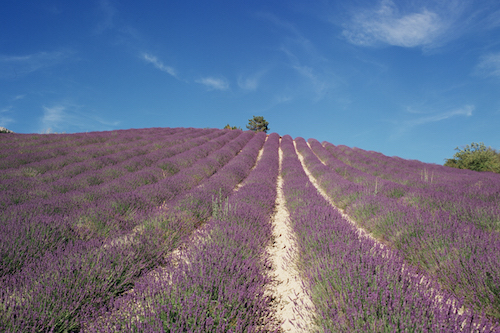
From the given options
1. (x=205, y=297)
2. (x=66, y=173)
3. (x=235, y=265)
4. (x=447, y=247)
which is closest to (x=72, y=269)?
(x=205, y=297)

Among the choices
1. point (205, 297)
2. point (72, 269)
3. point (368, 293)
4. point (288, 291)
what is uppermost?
point (368, 293)

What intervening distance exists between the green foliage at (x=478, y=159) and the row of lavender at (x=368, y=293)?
15.2 metres

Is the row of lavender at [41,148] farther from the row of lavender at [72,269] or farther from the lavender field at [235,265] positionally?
the row of lavender at [72,269]

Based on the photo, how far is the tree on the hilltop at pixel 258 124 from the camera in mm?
33000

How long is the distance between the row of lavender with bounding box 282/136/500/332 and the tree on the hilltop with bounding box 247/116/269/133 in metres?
30.9

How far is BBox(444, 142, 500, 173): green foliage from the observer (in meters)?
12.4

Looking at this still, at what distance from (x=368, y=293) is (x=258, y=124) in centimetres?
3226

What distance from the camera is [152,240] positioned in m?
2.70

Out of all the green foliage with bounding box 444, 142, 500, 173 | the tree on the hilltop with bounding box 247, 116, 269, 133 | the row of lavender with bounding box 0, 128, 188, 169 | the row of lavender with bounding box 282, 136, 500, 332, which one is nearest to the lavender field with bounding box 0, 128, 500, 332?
the row of lavender with bounding box 282, 136, 500, 332

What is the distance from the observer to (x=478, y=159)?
13125 millimetres

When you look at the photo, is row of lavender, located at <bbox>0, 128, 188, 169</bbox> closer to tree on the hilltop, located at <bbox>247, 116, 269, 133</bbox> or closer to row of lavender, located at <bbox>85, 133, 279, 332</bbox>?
row of lavender, located at <bbox>85, 133, 279, 332</bbox>

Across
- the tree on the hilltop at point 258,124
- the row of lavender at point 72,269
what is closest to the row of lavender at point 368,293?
the row of lavender at point 72,269

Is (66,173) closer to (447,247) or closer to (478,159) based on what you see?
(447,247)

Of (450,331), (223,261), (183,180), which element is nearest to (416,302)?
(450,331)
